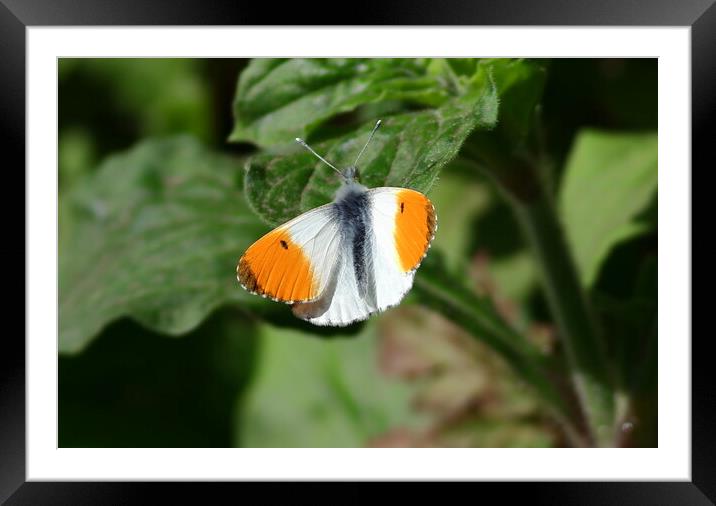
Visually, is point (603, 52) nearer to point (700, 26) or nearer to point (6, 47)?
point (700, 26)

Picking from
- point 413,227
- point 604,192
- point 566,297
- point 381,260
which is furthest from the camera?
point 604,192

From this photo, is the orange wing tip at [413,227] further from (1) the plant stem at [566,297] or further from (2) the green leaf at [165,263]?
(2) the green leaf at [165,263]

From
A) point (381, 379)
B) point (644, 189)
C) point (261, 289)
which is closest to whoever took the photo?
point (261, 289)

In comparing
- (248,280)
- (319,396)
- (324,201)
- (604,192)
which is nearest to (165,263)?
(248,280)

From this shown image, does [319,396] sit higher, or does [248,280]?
[248,280]

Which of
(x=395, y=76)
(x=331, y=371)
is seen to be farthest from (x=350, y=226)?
(x=331, y=371)

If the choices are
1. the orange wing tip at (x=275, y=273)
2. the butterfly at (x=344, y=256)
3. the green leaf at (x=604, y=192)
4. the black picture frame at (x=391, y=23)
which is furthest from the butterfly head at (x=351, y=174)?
the green leaf at (x=604, y=192)

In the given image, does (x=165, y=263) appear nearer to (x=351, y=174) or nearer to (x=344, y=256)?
(x=344, y=256)
